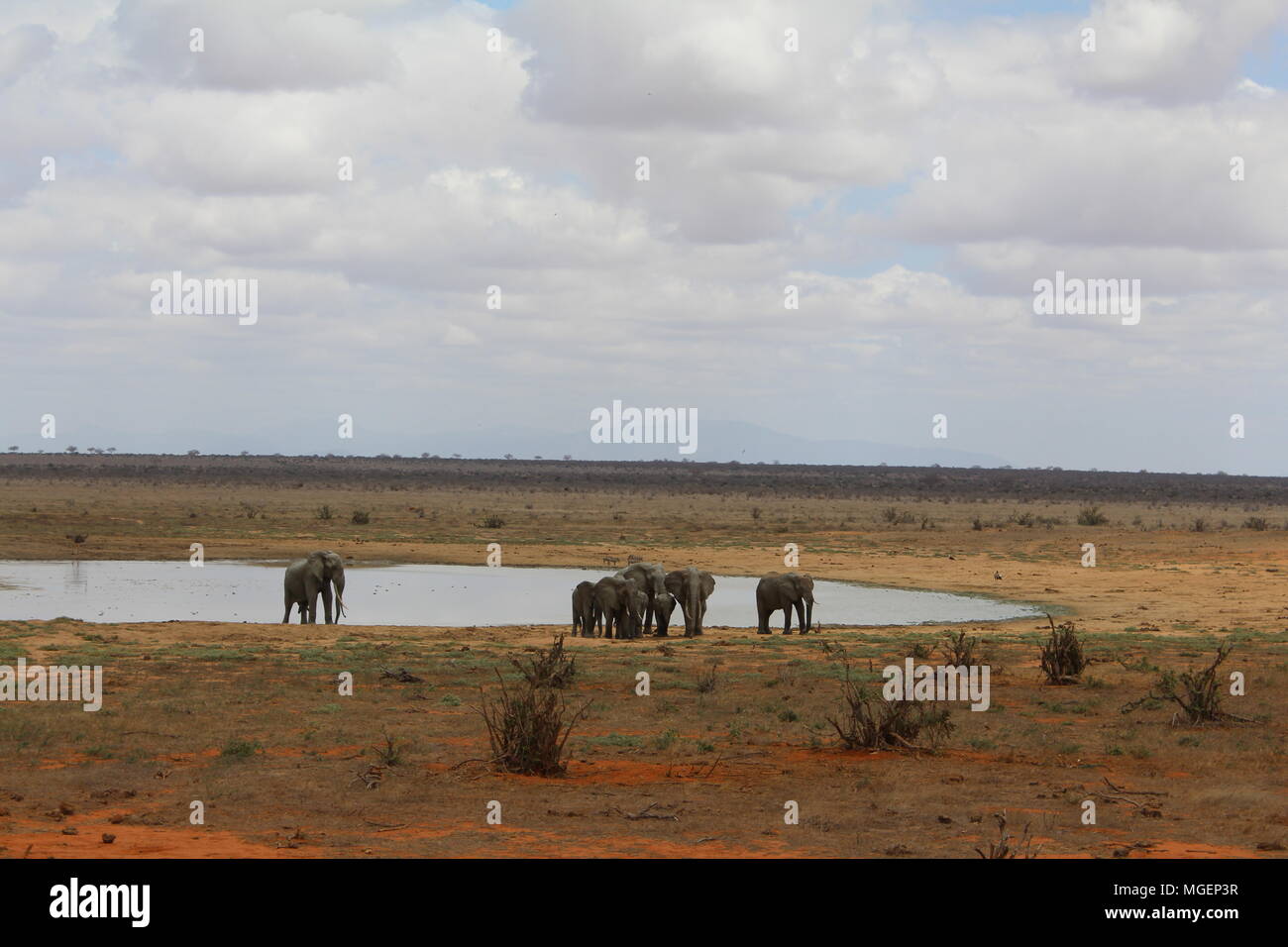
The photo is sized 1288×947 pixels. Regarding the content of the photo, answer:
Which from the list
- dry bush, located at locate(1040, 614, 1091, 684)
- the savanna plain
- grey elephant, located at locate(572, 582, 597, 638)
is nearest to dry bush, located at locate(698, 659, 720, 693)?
the savanna plain

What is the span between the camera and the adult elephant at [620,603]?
84.6ft

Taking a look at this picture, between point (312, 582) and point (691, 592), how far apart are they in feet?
24.0

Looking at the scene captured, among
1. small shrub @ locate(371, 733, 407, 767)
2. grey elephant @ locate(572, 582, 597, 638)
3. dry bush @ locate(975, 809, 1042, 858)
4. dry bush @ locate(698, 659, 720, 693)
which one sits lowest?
dry bush @ locate(975, 809, 1042, 858)

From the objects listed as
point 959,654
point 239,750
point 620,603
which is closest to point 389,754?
point 239,750

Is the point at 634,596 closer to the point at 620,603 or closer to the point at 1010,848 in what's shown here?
the point at 620,603

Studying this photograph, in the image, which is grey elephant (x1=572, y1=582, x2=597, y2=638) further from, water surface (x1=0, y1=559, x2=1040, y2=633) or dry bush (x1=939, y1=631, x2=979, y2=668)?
dry bush (x1=939, y1=631, x2=979, y2=668)

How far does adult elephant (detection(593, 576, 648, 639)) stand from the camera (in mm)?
25797

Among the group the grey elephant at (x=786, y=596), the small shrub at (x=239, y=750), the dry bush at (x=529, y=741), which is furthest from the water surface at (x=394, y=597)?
the dry bush at (x=529, y=741)

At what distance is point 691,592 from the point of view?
26562 mm

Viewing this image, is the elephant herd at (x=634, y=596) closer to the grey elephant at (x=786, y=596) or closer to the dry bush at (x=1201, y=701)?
the grey elephant at (x=786, y=596)

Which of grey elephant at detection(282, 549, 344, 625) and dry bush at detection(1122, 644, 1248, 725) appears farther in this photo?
grey elephant at detection(282, 549, 344, 625)

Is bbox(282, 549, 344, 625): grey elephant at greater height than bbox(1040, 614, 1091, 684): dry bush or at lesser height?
greater
